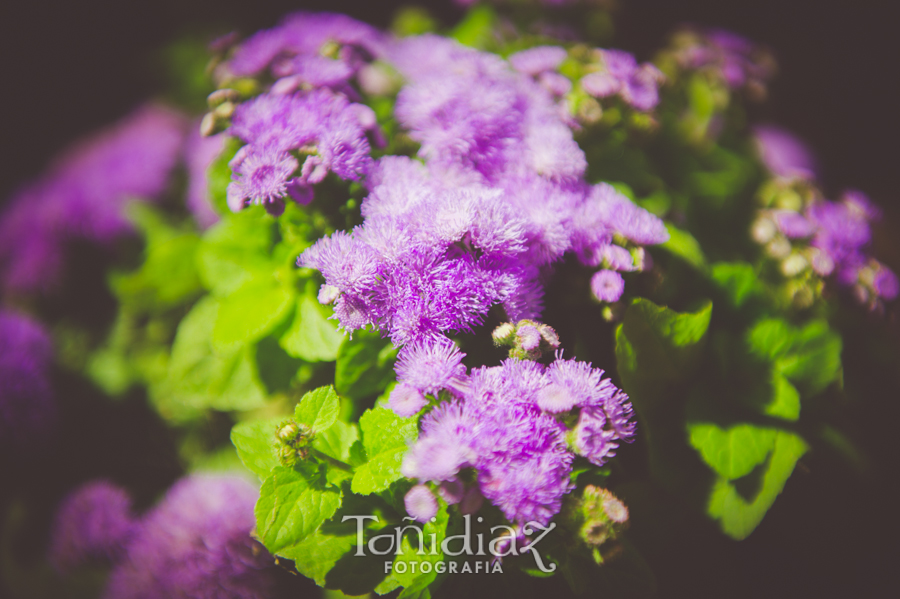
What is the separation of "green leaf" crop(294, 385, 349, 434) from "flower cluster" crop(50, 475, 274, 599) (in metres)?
0.44

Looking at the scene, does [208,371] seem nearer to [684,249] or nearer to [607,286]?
[607,286]

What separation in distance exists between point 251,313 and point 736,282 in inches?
49.5

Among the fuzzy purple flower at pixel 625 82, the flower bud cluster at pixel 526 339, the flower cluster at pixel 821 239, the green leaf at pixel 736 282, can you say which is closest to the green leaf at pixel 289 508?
the flower bud cluster at pixel 526 339

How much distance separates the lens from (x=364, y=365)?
107cm

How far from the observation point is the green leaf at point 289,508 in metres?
0.91

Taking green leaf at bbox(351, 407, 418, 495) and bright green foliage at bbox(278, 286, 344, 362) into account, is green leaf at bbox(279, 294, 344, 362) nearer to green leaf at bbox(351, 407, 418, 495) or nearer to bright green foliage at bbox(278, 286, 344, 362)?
bright green foliage at bbox(278, 286, 344, 362)

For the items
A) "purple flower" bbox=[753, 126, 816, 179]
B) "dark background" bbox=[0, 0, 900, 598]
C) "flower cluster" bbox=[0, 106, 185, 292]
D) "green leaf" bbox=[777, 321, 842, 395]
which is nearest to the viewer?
"green leaf" bbox=[777, 321, 842, 395]

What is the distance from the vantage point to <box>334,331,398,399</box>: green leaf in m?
1.05

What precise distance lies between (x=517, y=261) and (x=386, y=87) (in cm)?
83

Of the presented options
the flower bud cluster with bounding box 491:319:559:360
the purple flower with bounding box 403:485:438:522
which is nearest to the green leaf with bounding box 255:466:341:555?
the purple flower with bounding box 403:485:438:522

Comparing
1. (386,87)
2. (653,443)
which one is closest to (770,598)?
(653,443)

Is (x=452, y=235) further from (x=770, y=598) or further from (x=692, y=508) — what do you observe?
(x=770, y=598)

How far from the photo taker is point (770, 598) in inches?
52.2

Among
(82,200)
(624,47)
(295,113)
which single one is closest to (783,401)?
(295,113)
